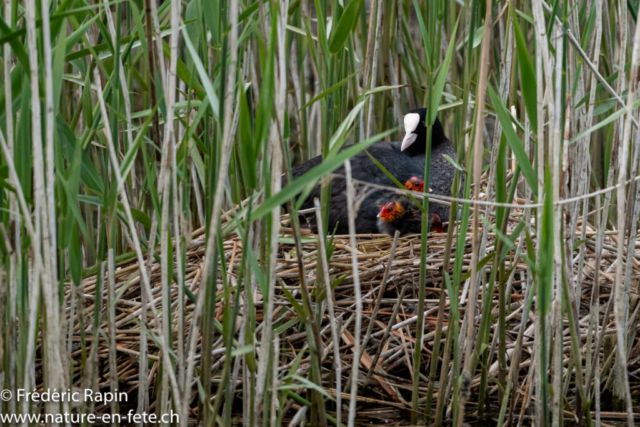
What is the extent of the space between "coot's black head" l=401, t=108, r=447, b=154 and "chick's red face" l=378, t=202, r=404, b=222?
1.18 feet

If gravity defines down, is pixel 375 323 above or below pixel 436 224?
below

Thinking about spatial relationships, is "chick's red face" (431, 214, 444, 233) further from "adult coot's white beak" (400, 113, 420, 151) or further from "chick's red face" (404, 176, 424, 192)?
"adult coot's white beak" (400, 113, 420, 151)

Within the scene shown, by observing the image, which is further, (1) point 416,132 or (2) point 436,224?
(1) point 416,132

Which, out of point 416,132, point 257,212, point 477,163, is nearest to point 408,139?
point 416,132

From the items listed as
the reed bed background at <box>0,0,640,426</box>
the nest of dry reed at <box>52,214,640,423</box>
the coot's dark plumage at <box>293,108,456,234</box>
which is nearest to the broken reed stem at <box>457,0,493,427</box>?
the reed bed background at <box>0,0,640,426</box>

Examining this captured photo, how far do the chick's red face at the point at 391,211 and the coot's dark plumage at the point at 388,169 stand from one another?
3.7 inches

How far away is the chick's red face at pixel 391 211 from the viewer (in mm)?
2355

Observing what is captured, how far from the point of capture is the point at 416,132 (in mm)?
2707

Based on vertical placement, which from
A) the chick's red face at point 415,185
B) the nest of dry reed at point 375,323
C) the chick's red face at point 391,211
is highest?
the chick's red face at point 415,185

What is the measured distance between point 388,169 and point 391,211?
335mm

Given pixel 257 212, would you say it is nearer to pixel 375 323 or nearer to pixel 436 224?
pixel 375 323

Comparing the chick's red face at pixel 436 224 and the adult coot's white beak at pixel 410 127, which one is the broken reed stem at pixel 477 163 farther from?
the adult coot's white beak at pixel 410 127

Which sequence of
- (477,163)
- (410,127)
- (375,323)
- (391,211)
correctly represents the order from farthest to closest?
(410,127)
(391,211)
(375,323)
(477,163)

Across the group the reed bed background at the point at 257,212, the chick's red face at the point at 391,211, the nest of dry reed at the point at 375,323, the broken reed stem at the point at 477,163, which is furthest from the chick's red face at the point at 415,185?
the broken reed stem at the point at 477,163
